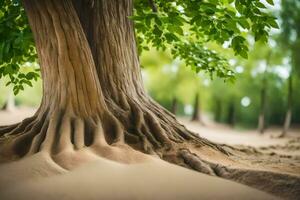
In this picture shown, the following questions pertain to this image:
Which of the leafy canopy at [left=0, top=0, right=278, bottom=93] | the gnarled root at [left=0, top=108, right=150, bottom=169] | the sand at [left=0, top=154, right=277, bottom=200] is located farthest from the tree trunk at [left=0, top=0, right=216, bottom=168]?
the leafy canopy at [left=0, top=0, right=278, bottom=93]

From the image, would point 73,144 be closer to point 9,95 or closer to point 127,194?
point 127,194

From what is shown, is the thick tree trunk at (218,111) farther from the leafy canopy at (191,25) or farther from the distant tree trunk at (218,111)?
the leafy canopy at (191,25)

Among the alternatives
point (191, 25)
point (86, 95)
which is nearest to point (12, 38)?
point (86, 95)

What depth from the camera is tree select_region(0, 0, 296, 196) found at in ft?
16.0

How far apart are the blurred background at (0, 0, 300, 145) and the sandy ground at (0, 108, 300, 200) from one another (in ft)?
34.9

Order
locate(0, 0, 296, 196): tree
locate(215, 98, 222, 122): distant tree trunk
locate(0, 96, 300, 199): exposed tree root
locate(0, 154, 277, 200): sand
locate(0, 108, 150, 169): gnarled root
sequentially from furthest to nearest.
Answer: locate(215, 98, 222, 122): distant tree trunk, locate(0, 0, 296, 196): tree, locate(0, 108, 150, 169): gnarled root, locate(0, 96, 300, 199): exposed tree root, locate(0, 154, 277, 200): sand

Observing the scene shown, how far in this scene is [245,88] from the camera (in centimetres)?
3064

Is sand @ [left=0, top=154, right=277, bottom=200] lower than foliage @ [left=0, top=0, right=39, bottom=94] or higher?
lower

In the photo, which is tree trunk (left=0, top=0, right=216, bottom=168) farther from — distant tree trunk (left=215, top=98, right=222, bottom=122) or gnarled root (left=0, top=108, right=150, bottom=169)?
distant tree trunk (left=215, top=98, right=222, bottom=122)

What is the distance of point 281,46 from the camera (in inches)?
797

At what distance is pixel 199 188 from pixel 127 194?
30.4 inches

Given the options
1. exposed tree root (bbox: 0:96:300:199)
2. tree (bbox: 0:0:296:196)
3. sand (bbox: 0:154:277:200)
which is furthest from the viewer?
tree (bbox: 0:0:296:196)

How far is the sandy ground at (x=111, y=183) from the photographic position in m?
3.67

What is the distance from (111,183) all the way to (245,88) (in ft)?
92.3
